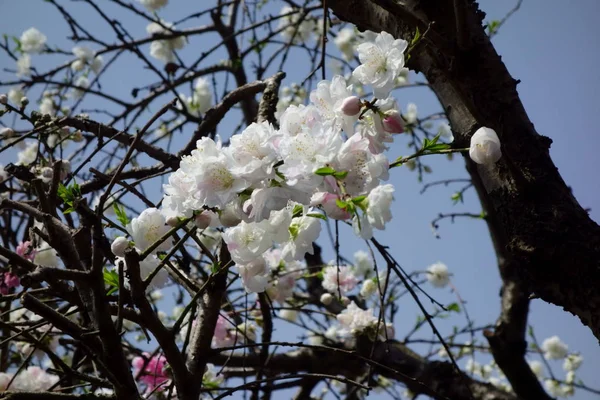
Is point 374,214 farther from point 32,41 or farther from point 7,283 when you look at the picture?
point 32,41

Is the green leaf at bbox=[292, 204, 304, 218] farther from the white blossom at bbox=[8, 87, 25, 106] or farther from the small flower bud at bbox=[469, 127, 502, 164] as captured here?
the white blossom at bbox=[8, 87, 25, 106]

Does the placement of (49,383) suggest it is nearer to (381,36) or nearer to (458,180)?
(381,36)

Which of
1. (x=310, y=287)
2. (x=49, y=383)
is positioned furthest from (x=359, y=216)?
(x=310, y=287)

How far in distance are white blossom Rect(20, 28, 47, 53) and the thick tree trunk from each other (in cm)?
345

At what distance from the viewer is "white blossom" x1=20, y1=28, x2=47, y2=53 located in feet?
13.0

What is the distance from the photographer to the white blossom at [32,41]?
396 cm

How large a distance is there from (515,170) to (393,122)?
303mm

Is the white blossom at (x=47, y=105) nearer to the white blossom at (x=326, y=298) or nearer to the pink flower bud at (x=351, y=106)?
the white blossom at (x=326, y=298)

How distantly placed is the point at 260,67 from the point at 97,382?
8.31ft

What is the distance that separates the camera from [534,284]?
42.8 inches

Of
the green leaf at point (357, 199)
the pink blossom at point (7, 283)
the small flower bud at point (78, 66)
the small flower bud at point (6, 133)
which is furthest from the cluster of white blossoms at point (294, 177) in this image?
the small flower bud at point (78, 66)

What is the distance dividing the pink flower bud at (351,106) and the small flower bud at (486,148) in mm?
214

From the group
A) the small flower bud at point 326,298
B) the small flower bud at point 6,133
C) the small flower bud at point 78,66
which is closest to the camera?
the small flower bud at point 6,133

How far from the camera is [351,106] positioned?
0.87 m
